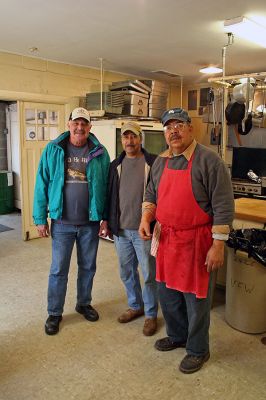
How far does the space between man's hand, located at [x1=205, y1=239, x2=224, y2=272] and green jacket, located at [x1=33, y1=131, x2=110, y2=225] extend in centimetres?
86

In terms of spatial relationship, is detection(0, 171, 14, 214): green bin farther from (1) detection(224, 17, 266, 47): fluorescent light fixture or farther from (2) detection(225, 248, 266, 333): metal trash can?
(2) detection(225, 248, 266, 333): metal trash can

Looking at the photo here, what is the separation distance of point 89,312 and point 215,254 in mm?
1246

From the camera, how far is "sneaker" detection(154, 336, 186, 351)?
217 centimetres

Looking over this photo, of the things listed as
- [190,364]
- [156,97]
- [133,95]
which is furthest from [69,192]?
[156,97]

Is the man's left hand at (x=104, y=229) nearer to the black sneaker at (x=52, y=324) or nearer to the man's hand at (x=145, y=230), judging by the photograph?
the man's hand at (x=145, y=230)

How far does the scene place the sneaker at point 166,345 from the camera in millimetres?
2174

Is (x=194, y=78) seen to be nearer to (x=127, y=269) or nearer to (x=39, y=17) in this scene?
(x=39, y=17)

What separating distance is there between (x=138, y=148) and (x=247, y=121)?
1.67 m

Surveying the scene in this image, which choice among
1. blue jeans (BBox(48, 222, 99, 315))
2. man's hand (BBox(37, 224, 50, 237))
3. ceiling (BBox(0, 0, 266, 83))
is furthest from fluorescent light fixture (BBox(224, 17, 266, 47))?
man's hand (BBox(37, 224, 50, 237))

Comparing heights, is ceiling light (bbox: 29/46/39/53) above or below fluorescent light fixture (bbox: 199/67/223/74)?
below

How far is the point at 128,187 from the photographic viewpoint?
2.29 meters

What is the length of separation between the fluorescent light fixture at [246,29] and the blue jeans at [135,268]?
2.01 metres

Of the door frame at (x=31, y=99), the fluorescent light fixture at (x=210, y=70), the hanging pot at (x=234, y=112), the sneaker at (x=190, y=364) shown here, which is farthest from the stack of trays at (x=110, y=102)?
the sneaker at (x=190, y=364)

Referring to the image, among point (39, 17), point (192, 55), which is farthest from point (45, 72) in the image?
point (192, 55)
